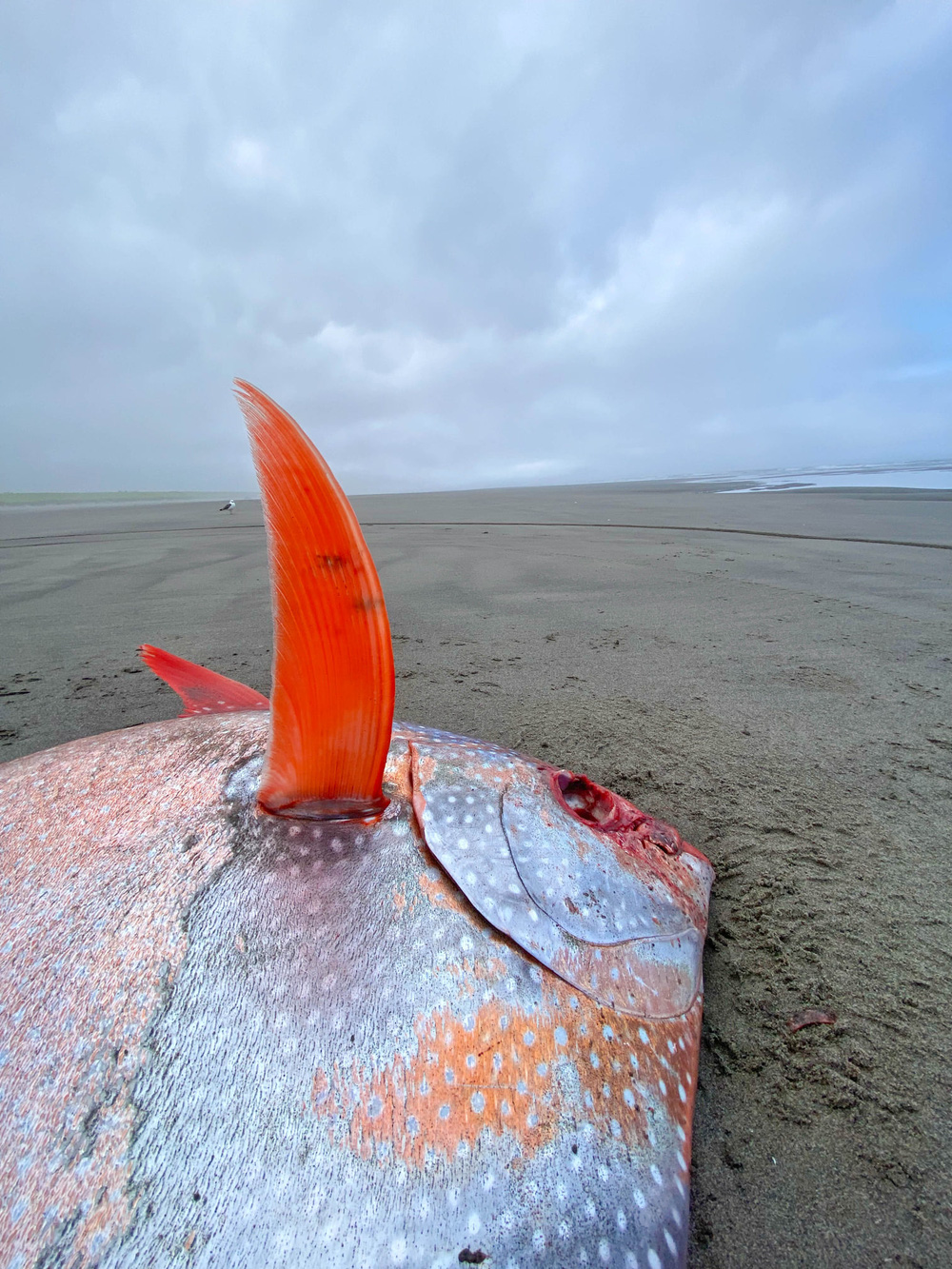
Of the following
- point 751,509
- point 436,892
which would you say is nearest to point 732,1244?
point 436,892

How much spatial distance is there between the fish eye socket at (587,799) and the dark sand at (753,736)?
52 centimetres

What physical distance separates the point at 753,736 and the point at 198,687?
7.38 ft

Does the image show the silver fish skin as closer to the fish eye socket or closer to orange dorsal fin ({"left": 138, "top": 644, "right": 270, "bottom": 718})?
the fish eye socket

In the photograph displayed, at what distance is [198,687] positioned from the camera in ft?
6.06

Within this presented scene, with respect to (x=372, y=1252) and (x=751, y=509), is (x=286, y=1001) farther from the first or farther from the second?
(x=751, y=509)

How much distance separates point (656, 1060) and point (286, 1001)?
2.11ft

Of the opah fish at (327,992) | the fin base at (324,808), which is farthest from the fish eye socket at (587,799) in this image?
the fin base at (324,808)

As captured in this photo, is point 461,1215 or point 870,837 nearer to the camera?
point 461,1215

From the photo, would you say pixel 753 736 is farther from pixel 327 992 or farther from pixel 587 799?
pixel 327 992

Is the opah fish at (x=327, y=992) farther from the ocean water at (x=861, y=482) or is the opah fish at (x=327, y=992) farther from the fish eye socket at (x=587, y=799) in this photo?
the ocean water at (x=861, y=482)

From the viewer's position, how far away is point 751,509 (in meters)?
12.6

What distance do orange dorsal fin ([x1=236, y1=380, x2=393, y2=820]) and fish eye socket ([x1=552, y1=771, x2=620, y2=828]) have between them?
18.1 inches

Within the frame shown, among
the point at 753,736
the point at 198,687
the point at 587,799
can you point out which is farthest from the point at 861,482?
the point at 198,687

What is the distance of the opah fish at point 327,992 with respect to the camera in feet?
2.45
